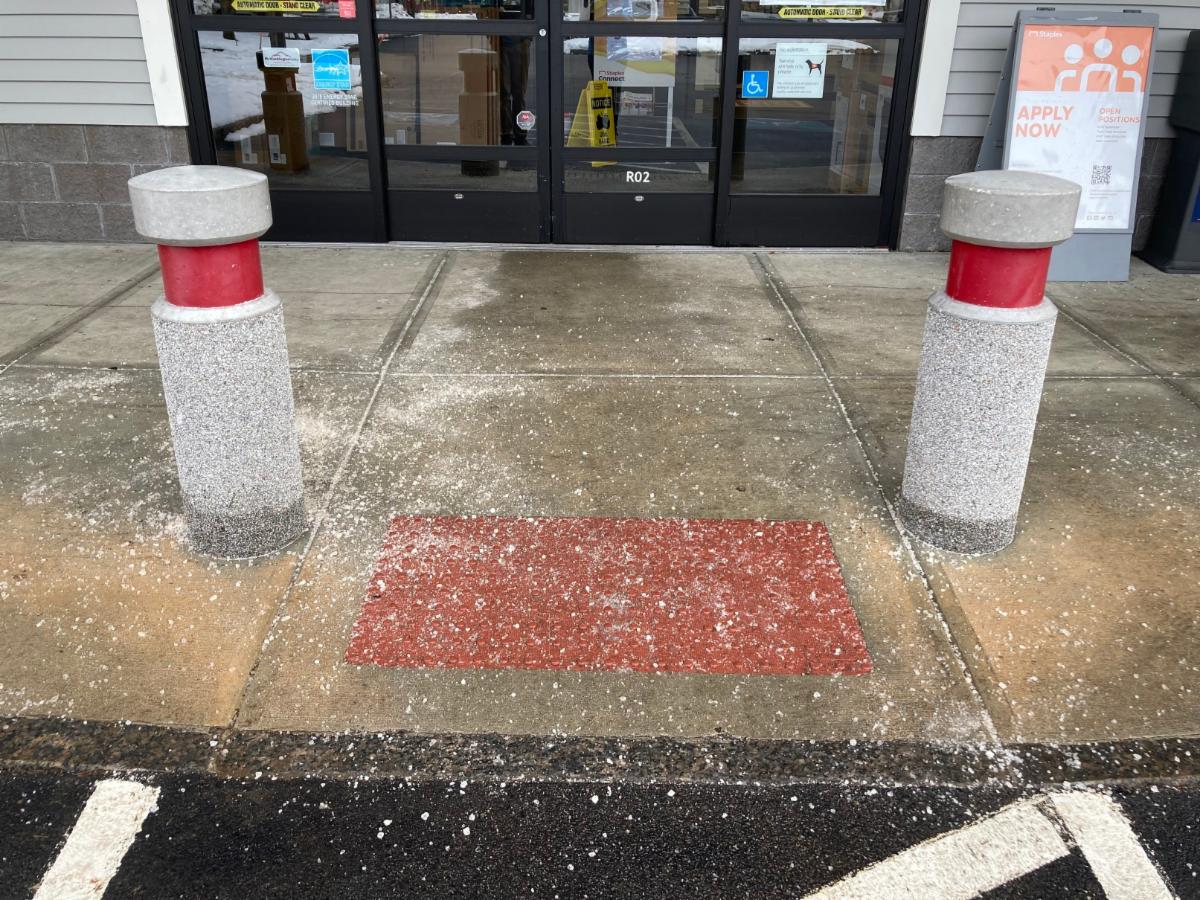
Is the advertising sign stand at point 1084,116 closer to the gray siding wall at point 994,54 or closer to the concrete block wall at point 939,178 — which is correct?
the gray siding wall at point 994,54

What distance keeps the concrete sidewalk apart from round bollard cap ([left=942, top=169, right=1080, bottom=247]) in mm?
1181

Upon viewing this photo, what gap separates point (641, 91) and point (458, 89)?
1338mm

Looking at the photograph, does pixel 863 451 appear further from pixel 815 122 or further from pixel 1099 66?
pixel 1099 66

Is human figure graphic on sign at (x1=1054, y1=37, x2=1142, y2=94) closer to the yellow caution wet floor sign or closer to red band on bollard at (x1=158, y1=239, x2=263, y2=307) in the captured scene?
the yellow caution wet floor sign

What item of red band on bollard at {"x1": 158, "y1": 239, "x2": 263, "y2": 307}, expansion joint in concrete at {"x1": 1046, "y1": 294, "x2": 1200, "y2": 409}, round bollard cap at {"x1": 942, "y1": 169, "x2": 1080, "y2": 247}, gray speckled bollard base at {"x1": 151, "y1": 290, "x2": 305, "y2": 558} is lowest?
expansion joint in concrete at {"x1": 1046, "y1": 294, "x2": 1200, "y2": 409}

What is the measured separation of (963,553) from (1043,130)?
174 inches

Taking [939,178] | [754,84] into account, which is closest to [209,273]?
[754,84]

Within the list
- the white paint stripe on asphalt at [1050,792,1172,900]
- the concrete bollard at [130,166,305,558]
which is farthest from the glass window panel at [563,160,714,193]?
the white paint stripe on asphalt at [1050,792,1172,900]

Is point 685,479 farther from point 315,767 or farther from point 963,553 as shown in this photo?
point 315,767

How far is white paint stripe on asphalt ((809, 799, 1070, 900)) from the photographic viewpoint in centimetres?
253

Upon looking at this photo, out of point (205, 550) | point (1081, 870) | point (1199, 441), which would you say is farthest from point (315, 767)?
point (1199, 441)

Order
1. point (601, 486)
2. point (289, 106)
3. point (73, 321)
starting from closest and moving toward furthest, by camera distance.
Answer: point (601, 486) < point (73, 321) < point (289, 106)

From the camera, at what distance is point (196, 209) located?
3240mm

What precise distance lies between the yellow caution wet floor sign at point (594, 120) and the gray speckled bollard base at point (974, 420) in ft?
14.7
